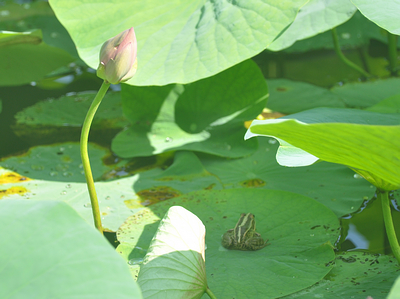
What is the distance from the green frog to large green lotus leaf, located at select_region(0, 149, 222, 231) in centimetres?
31

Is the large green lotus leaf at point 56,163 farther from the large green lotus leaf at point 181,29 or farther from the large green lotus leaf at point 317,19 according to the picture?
the large green lotus leaf at point 317,19

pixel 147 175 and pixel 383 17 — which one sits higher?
pixel 383 17

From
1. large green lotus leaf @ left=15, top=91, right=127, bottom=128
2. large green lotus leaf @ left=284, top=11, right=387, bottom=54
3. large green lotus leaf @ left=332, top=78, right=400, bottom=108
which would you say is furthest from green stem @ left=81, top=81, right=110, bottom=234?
large green lotus leaf @ left=284, top=11, right=387, bottom=54

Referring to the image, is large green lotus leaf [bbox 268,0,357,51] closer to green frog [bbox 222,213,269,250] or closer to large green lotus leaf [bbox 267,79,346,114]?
large green lotus leaf [bbox 267,79,346,114]

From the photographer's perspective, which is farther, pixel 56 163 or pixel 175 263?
pixel 56 163

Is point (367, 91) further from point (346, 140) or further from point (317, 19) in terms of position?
point (346, 140)

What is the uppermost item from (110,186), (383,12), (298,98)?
(383,12)

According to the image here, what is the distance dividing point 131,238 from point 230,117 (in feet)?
2.25

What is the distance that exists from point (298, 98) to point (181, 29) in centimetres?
76

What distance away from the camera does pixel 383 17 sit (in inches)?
38.8

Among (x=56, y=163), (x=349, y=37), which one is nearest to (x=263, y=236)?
(x=56, y=163)

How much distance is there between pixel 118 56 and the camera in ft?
2.75

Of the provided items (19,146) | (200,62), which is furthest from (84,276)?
(19,146)

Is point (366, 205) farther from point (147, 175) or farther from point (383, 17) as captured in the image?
point (147, 175)
